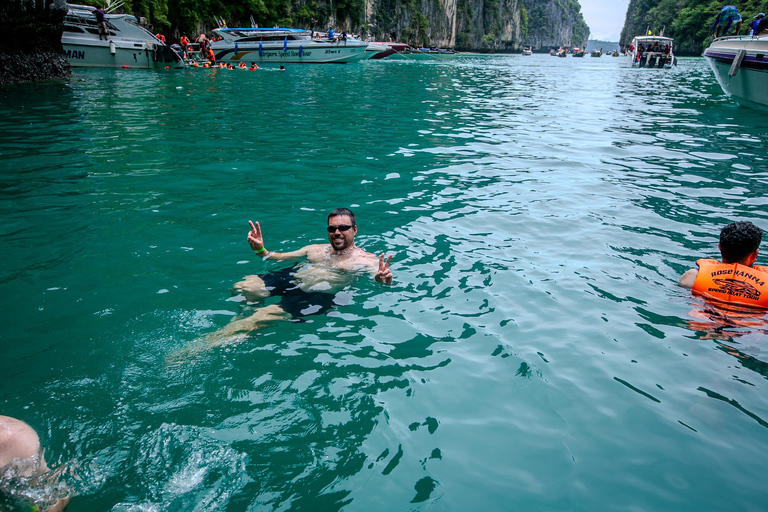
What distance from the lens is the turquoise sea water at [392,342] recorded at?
107 inches

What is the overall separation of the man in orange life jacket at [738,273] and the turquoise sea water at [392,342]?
36 cm

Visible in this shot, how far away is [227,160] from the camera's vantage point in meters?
9.59

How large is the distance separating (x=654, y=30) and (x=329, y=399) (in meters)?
115

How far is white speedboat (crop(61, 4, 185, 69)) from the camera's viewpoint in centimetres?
2589

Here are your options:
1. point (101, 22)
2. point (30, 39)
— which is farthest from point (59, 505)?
point (101, 22)

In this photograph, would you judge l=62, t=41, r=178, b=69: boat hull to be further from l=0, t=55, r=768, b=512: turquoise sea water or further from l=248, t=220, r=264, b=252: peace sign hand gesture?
l=248, t=220, r=264, b=252: peace sign hand gesture

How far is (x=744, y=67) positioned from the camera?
1595 cm

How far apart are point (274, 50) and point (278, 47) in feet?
1.35

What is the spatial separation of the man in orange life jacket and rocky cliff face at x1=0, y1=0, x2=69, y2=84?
22.1 meters

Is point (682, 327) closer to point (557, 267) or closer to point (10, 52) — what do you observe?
point (557, 267)

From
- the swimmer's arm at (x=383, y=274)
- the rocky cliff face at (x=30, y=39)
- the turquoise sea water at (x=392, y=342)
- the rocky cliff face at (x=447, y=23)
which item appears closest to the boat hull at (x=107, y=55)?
the rocky cliff face at (x=30, y=39)

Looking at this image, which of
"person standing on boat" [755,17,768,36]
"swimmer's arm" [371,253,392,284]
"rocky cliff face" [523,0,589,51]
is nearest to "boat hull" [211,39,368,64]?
"person standing on boat" [755,17,768,36]

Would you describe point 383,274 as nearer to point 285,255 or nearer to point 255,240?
point 285,255

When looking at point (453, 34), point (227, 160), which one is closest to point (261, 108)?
point (227, 160)
